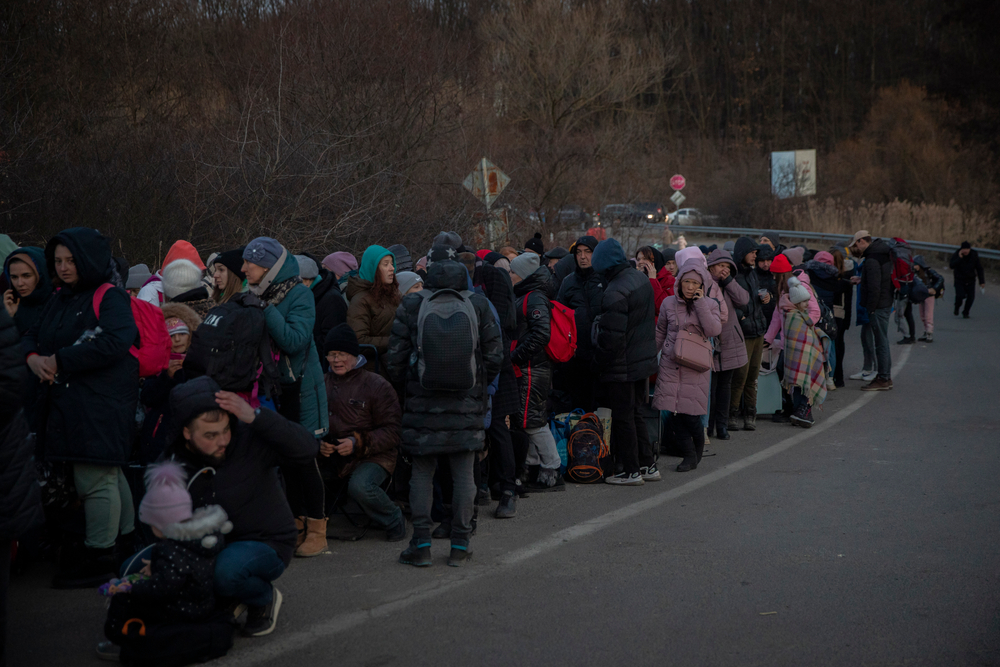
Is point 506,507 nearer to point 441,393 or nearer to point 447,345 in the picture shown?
point 441,393

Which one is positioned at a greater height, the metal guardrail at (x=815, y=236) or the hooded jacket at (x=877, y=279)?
the metal guardrail at (x=815, y=236)

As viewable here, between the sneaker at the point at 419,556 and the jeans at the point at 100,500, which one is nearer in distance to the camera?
the jeans at the point at 100,500

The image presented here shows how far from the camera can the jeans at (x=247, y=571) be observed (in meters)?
4.40

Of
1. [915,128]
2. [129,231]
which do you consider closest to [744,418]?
[129,231]

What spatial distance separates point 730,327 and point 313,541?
5323mm

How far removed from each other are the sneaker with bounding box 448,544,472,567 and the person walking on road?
18.4 meters

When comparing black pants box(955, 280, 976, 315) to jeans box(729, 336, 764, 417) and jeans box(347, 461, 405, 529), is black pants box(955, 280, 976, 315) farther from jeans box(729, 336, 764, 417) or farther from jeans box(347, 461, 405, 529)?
jeans box(347, 461, 405, 529)

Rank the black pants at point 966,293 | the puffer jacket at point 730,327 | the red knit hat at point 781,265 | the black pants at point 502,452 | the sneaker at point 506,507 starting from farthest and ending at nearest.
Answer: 1. the black pants at point 966,293
2. the red knit hat at point 781,265
3. the puffer jacket at point 730,327
4. the black pants at point 502,452
5. the sneaker at point 506,507

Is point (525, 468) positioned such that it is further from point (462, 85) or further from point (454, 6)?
point (454, 6)

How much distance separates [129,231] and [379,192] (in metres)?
4.06

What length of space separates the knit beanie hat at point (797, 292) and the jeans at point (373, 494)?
19.6 ft

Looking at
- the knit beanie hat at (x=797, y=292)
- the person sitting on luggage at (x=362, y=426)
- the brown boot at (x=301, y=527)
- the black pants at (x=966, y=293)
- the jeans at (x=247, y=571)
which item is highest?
the knit beanie hat at (x=797, y=292)

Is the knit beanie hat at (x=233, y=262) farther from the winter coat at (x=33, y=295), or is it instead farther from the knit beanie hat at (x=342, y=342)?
the winter coat at (x=33, y=295)

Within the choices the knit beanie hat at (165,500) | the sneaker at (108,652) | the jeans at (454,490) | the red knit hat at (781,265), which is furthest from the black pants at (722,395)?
the sneaker at (108,652)
